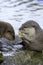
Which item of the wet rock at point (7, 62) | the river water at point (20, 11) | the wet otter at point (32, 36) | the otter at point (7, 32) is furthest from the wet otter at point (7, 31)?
the river water at point (20, 11)

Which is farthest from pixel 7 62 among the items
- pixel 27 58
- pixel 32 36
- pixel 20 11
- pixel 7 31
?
pixel 20 11

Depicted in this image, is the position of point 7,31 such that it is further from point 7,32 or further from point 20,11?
point 20,11

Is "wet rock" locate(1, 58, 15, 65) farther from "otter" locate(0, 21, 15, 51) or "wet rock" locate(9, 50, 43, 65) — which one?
"otter" locate(0, 21, 15, 51)

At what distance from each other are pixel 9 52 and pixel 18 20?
476cm

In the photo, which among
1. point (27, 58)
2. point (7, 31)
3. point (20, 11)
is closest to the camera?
point (27, 58)

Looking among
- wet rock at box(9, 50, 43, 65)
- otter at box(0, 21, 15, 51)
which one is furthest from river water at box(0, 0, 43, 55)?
wet rock at box(9, 50, 43, 65)

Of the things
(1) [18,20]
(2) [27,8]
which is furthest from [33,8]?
(1) [18,20]

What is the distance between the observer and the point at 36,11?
12312 millimetres

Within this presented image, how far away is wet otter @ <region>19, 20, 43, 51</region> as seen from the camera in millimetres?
5703

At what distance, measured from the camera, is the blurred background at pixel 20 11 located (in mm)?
10336

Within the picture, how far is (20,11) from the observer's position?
12266 mm

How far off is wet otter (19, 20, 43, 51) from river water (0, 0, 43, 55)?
3.24 meters

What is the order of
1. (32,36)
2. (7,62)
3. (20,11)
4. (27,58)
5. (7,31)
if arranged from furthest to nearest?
(20,11) < (7,31) < (32,36) < (27,58) < (7,62)

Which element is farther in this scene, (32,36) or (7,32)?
(7,32)
